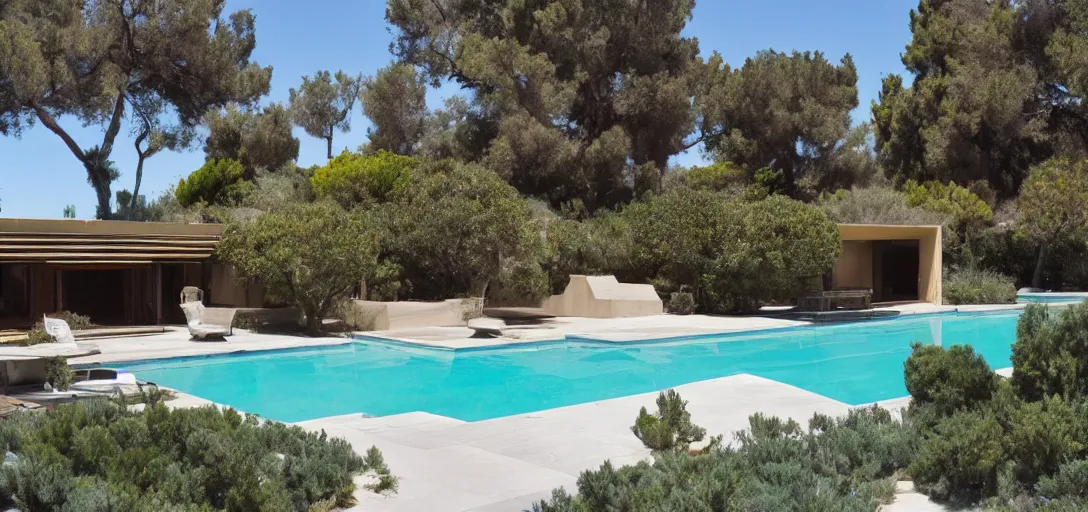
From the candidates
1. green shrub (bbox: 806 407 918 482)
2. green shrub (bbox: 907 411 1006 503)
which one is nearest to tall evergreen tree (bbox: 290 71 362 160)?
green shrub (bbox: 806 407 918 482)

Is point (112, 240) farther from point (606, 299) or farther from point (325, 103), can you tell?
point (325, 103)

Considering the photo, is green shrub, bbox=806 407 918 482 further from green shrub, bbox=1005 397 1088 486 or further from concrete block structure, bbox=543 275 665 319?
concrete block structure, bbox=543 275 665 319

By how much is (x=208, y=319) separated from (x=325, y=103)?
19473 millimetres

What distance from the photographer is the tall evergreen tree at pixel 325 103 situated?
3450cm

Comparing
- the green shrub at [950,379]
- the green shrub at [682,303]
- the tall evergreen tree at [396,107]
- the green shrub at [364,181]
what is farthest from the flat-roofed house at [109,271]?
the green shrub at [950,379]

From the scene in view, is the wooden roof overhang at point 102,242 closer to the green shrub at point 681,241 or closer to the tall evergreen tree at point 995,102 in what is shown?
the green shrub at point 681,241

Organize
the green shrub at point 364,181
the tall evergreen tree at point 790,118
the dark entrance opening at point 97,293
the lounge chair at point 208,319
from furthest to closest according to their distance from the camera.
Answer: the tall evergreen tree at point 790,118
the green shrub at point 364,181
the dark entrance opening at point 97,293
the lounge chair at point 208,319

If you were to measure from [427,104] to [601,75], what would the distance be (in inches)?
243

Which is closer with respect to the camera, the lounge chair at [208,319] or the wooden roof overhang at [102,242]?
the lounge chair at [208,319]

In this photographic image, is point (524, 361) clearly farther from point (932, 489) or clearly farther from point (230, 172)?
point (230, 172)

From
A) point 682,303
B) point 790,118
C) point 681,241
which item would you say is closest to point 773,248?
point 681,241

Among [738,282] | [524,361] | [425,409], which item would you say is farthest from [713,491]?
[738,282]

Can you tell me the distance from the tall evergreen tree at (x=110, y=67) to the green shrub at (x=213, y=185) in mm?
1779

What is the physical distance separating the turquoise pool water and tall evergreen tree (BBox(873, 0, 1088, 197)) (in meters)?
15.6
